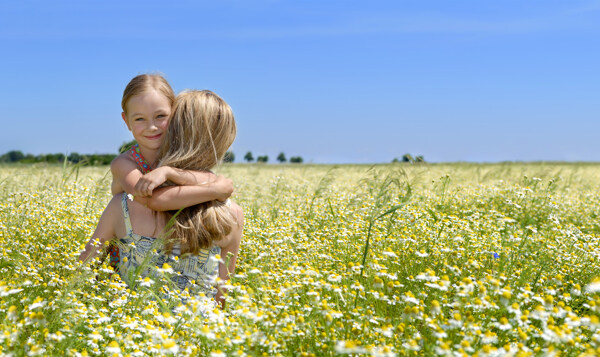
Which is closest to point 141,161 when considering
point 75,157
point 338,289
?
point 338,289

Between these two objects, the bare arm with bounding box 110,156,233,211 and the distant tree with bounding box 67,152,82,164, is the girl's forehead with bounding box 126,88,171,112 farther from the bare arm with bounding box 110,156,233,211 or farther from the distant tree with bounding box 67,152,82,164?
the distant tree with bounding box 67,152,82,164

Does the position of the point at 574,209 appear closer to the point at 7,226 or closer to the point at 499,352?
the point at 499,352

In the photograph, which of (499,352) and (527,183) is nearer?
(499,352)

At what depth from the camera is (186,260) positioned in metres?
4.14

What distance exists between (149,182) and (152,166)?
685 mm

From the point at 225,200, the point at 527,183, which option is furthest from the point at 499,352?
the point at 527,183

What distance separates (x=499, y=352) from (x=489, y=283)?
0.99 meters

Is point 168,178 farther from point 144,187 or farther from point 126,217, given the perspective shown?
point 126,217

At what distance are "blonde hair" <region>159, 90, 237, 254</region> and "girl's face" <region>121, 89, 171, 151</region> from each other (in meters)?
0.14

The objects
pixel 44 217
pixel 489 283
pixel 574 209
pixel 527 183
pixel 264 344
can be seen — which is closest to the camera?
pixel 264 344

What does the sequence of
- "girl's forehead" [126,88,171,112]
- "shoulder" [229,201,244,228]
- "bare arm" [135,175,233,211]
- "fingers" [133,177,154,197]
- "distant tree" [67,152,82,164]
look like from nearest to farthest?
1. "fingers" [133,177,154,197]
2. "bare arm" [135,175,233,211]
3. "girl's forehead" [126,88,171,112]
4. "shoulder" [229,201,244,228]
5. "distant tree" [67,152,82,164]

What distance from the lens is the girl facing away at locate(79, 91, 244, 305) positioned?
13.2ft

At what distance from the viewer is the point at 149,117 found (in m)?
4.24

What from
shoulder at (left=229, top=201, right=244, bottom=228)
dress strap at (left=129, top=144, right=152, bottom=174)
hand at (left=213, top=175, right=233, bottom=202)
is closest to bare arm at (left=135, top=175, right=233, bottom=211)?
hand at (left=213, top=175, right=233, bottom=202)
